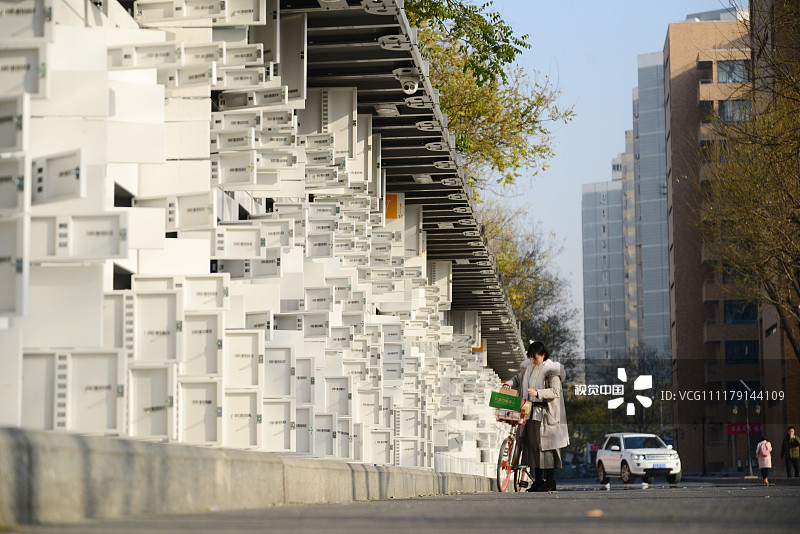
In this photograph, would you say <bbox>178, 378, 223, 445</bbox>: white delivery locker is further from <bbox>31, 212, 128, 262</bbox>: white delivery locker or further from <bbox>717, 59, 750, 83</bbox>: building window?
<bbox>717, 59, 750, 83</bbox>: building window

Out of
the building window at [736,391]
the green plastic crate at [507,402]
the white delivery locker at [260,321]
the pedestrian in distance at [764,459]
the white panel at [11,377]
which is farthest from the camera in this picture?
the building window at [736,391]

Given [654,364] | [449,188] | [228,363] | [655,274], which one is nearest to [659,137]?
[655,274]

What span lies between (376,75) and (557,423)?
5.00 m

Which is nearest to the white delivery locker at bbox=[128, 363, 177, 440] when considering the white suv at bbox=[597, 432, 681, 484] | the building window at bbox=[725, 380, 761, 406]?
the white suv at bbox=[597, 432, 681, 484]

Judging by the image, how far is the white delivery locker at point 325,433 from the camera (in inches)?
478

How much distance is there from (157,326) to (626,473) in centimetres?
3684

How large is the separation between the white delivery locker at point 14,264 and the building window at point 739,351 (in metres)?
95.6

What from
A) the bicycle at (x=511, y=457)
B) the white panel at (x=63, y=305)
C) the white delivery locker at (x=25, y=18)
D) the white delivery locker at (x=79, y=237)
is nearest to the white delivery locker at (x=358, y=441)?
the bicycle at (x=511, y=457)

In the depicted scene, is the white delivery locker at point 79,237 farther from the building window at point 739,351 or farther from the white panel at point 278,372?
the building window at point 739,351

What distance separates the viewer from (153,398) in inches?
299

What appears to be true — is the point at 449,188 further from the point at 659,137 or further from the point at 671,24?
the point at 659,137

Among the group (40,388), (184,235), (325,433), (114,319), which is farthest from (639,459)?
(40,388)

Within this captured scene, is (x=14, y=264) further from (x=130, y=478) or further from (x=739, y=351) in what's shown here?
(x=739, y=351)

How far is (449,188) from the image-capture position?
2041cm
